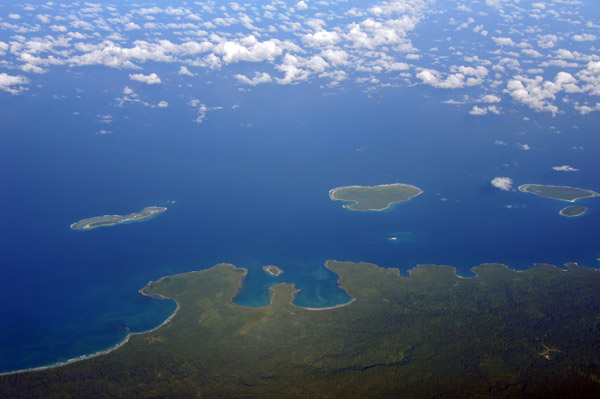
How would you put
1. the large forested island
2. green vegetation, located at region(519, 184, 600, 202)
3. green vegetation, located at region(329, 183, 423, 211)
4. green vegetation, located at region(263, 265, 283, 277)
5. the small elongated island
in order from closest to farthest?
the large forested island
green vegetation, located at region(263, 265, 283, 277)
the small elongated island
green vegetation, located at region(329, 183, 423, 211)
green vegetation, located at region(519, 184, 600, 202)

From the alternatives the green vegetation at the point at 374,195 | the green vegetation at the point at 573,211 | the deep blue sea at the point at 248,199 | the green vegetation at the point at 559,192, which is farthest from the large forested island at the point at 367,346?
the green vegetation at the point at 559,192

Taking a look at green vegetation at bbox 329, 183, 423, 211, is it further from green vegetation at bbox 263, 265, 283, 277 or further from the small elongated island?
the small elongated island

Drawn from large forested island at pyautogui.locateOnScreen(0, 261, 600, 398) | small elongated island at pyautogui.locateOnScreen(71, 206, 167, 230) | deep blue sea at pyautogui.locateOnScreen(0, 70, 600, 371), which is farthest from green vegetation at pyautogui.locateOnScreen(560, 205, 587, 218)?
small elongated island at pyautogui.locateOnScreen(71, 206, 167, 230)

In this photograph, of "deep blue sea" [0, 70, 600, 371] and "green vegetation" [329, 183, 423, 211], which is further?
"green vegetation" [329, 183, 423, 211]

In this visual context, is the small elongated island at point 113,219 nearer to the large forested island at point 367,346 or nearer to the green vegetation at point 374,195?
the large forested island at point 367,346

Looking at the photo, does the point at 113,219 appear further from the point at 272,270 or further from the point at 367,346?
the point at 367,346

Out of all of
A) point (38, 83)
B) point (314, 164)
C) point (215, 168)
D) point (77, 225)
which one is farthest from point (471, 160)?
point (38, 83)

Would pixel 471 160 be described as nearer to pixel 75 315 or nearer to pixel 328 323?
pixel 328 323

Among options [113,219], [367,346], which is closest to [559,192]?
[367,346]
